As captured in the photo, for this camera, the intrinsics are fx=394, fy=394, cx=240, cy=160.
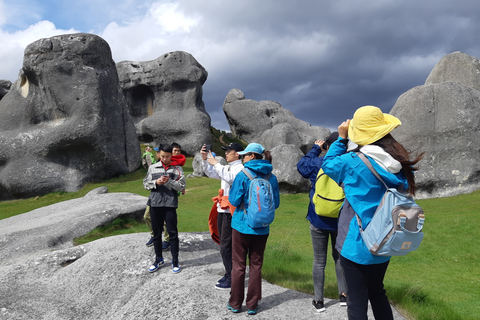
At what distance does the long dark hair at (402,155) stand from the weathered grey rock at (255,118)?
32.0m

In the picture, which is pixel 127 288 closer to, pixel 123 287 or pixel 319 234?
pixel 123 287

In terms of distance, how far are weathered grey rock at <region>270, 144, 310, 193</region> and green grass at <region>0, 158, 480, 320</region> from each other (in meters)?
1.61

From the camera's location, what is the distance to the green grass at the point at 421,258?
16.7 feet

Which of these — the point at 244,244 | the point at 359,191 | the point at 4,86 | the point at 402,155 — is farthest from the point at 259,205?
the point at 4,86

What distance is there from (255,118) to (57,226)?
27.4 metres

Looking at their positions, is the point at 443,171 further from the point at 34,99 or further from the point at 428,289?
the point at 34,99

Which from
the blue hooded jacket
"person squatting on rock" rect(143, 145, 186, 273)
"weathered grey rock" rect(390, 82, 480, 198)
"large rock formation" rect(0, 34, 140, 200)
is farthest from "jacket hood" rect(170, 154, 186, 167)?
"large rock formation" rect(0, 34, 140, 200)

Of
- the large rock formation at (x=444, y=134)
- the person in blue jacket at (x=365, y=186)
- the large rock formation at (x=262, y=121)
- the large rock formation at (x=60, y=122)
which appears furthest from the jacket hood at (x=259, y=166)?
the large rock formation at (x=262, y=121)

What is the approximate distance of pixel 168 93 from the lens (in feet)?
106

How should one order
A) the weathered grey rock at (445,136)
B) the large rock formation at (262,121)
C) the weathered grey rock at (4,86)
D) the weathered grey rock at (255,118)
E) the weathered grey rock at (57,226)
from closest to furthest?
the weathered grey rock at (57,226), the weathered grey rock at (445,136), the weathered grey rock at (4,86), the large rock formation at (262,121), the weathered grey rock at (255,118)

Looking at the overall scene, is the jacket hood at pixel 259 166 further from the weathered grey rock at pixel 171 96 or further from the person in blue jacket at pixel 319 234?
the weathered grey rock at pixel 171 96

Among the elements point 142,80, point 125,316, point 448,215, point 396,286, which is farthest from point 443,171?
point 142,80

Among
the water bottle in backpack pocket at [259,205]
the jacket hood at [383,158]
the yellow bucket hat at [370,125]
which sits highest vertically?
the yellow bucket hat at [370,125]

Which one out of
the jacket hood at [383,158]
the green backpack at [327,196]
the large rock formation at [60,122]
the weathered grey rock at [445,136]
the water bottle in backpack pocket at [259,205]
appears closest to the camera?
the jacket hood at [383,158]
